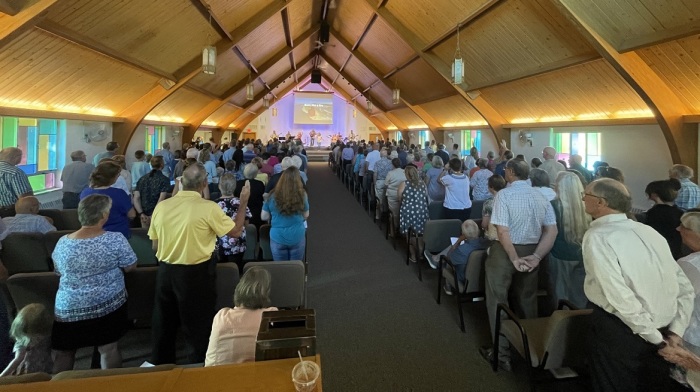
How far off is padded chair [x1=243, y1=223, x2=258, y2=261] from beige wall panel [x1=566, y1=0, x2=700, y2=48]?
18.0 feet

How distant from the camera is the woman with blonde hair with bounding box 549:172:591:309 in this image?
292 cm

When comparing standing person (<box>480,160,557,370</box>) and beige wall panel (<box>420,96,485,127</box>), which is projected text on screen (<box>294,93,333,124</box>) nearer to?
beige wall panel (<box>420,96,485,127</box>)

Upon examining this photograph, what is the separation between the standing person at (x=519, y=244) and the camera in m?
2.92

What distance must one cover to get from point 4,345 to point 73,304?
84 centimetres

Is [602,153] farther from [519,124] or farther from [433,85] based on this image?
[433,85]

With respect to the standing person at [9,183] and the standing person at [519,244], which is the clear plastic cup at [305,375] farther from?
the standing person at [9,183]

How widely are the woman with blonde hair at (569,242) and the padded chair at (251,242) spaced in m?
2.95

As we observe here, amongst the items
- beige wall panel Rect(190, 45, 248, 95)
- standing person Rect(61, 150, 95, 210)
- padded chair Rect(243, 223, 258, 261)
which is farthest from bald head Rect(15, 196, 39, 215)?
beige wall panel Rect(190, 45, 248, 95)

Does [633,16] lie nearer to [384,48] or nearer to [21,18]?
[21,18]

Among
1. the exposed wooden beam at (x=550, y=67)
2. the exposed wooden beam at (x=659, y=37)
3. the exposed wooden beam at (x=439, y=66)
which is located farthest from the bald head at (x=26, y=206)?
the exposed wooden beam at (x=439, y=66)

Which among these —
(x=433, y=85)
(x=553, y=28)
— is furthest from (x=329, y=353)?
(x=433, y=85)

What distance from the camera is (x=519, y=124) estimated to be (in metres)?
11.2

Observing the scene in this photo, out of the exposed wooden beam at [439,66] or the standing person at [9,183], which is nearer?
the standing person at [9,183]

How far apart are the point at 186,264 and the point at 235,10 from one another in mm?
8254
